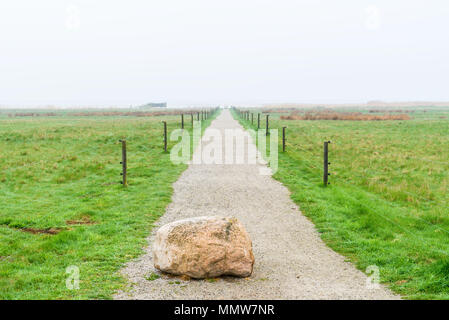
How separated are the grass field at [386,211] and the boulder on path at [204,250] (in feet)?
6.94

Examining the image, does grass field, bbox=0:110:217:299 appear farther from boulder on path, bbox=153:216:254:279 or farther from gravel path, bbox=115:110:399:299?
boulder on path, bbox=153:216:254:279

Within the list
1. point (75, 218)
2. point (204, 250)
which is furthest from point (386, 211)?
point (75, 218)

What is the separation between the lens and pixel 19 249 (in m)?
7.68

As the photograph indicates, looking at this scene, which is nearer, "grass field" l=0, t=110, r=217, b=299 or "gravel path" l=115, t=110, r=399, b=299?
"gravel path" l=115, t=110, r=399, b=299

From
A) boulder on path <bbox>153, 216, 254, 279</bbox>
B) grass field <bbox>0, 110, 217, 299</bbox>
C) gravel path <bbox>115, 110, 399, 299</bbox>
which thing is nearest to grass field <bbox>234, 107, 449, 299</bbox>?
gravel path <bbox>115, 110, 399, 299</bbox>

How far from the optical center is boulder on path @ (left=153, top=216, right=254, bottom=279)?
20.3ft

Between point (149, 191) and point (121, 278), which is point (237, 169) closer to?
point (149, 191)

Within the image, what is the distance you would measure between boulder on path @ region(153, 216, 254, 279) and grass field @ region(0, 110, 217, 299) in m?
0.84

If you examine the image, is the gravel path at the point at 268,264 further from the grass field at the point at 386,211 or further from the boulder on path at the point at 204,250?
the grass field at the point at 386,211

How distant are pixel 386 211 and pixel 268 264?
4765 mm

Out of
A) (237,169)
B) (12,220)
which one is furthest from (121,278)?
(237,169)

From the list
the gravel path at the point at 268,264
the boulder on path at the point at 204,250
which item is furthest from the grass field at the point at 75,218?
the boulder on path at the point at 204,250

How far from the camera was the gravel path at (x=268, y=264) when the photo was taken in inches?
226

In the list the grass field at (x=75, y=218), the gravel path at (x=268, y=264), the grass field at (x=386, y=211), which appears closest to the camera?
the gravel path at (x=268, y=264)
